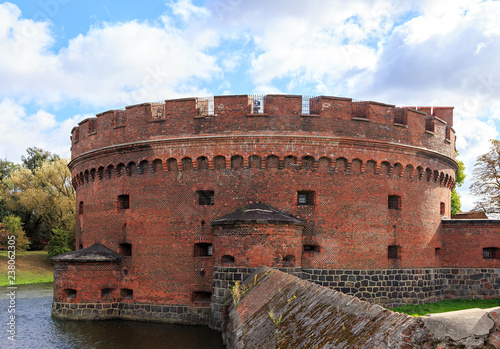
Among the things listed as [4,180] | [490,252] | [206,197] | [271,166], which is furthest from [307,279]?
[4,180]

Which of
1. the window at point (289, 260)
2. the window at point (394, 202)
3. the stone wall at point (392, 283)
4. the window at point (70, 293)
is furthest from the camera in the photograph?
the window at point (394, 202)

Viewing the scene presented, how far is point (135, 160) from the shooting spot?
17.8 metres

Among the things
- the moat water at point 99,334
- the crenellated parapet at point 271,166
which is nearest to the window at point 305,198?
the crenellated parapet at point 271,166

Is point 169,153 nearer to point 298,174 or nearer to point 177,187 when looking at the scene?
point 177,187

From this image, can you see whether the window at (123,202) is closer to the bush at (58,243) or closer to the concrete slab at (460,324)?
the concrete slab at (460,324)

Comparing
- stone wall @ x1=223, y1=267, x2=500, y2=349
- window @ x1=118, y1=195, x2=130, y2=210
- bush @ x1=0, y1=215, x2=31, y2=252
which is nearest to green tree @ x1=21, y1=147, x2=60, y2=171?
bush @ x1=0, y1=215, x2=31, y2=252

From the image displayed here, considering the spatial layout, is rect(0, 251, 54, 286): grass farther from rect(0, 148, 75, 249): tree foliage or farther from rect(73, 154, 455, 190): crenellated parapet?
rect(73, 154, 455, 190): crenellated parapet

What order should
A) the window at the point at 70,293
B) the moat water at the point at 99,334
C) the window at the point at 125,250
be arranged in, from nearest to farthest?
the moat water at the point at 99,334 < the window at the point at 70,293 < the window at the point at 125,250

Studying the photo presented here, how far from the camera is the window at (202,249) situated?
662 inches

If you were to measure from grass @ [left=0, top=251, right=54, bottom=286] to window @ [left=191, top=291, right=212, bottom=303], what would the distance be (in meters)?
20.5

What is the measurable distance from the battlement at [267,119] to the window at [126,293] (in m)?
5.95

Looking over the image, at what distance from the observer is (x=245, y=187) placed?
652 inches

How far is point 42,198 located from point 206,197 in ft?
98.4

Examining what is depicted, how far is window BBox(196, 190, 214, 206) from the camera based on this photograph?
1719 centimetres
